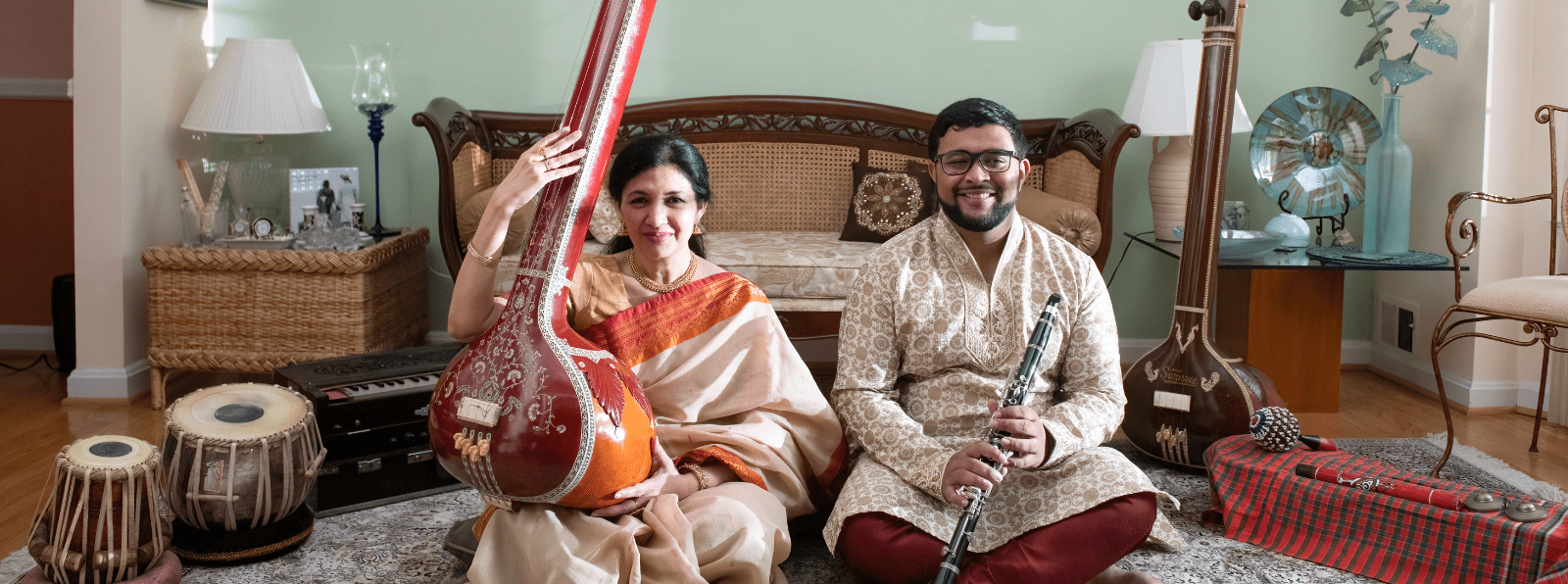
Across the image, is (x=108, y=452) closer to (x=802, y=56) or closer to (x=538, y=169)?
(x=538, y=169)

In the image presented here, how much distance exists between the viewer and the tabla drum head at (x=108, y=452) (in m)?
1.99

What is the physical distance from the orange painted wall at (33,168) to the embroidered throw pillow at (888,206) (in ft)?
→ 9.21

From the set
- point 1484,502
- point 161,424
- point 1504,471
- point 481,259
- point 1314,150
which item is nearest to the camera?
point 481,259

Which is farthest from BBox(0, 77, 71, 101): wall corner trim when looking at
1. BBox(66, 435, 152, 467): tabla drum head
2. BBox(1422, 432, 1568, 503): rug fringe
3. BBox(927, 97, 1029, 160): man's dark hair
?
BBox(1422, 432, 1568, 503): rug fringe

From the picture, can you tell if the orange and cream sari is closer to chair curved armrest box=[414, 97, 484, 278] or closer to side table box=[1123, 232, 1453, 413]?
chair curved armrest box=[414, 97, 484, 278]

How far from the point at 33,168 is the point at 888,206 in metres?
3.06

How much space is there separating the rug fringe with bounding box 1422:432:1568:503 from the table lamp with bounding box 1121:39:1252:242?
1.04 metres

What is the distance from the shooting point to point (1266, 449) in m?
2.51

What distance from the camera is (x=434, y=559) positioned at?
228cm

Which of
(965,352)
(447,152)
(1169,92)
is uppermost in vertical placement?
(1169,92)

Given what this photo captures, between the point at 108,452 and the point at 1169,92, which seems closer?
the point at 108,452

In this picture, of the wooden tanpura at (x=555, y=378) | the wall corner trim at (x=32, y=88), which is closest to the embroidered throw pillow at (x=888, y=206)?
the wooden tanpura at (x=555, y=378)

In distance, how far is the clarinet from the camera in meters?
1.79

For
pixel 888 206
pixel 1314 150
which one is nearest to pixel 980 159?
pixel 888 206
